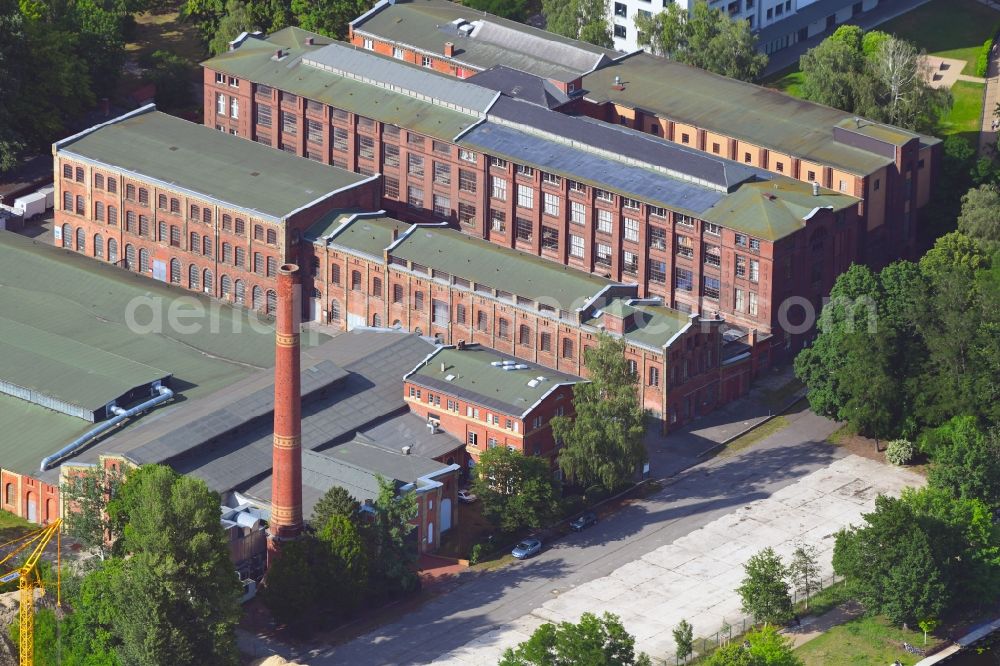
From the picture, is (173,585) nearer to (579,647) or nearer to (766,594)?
(579,647)

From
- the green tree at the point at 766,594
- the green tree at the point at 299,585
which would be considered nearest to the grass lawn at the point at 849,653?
the green tree at the point at 766,594

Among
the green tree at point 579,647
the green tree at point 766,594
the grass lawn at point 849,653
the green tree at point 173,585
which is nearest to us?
the green tree at point 579,647

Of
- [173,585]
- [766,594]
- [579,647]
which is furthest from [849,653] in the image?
[173,585]

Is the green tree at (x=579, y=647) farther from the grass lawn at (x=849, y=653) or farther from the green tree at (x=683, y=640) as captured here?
the grass lawn at (x=849, y=653)

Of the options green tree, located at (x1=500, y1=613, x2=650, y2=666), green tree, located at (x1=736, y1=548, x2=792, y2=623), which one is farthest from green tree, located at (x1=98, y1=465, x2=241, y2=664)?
green tree, located at (x1=736, y1=548, x2=792, y2=623)

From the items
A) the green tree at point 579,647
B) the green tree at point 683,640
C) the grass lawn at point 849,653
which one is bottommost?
the grass lawn at point 849,653

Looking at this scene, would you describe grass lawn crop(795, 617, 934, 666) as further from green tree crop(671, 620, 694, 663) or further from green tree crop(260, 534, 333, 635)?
green tree crop(260, 534, 333, 635)
